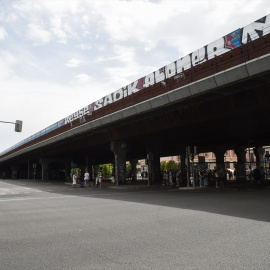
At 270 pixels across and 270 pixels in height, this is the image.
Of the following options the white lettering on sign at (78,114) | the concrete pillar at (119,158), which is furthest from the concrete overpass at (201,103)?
the white lettering on sign at (78,114)

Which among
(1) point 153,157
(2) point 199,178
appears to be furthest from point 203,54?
(1) point 153,157

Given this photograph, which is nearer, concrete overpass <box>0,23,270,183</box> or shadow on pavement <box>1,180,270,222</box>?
shadow on pavement <box>1,180,270,222</box>

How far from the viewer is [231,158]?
96812 millimetres

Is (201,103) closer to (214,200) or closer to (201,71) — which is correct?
(201,71)

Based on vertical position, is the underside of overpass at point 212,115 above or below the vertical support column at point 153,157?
above

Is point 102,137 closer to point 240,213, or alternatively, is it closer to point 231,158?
point 240,213

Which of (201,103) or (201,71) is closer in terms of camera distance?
(201,71)

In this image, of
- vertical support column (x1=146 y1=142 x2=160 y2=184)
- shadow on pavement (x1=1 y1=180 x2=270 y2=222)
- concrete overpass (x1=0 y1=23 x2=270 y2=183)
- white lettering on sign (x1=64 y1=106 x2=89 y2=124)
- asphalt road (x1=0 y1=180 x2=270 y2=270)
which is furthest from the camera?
vertical support column (x1=146 y1=142 x2=160 y2=184)

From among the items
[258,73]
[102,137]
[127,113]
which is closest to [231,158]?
[102,137]

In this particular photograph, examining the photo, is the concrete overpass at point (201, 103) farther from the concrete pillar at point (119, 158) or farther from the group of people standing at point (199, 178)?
the group of people standing at point (199, 178)

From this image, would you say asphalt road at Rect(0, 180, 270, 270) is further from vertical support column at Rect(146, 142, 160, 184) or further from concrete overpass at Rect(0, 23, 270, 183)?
vertical support column at Rect(146, 142, 160, 184)

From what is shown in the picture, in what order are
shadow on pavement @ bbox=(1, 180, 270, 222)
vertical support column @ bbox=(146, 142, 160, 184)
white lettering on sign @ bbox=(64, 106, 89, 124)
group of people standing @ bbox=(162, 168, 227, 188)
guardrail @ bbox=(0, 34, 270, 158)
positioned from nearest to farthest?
1. shadow on pavement @ bbox=(1, 180, 270, 222)
2. guardrail @ bbox=(0, 34, 270, 158)
3. group of people standing @ bbox=(162, 168, 227, 188)
4. white lettering on sign @ bbox=(64, 106, 89, 124)
5. vertical support column @ bbox=(146, 142, 160, 184)

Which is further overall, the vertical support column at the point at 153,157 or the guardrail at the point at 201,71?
the vertical support column at the point at 153,157

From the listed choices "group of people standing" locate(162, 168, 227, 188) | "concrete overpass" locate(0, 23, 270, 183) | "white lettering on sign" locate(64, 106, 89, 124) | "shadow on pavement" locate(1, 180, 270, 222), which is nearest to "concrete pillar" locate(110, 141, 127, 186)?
"concrete overpass" locate(0, 23, 270, 183)
